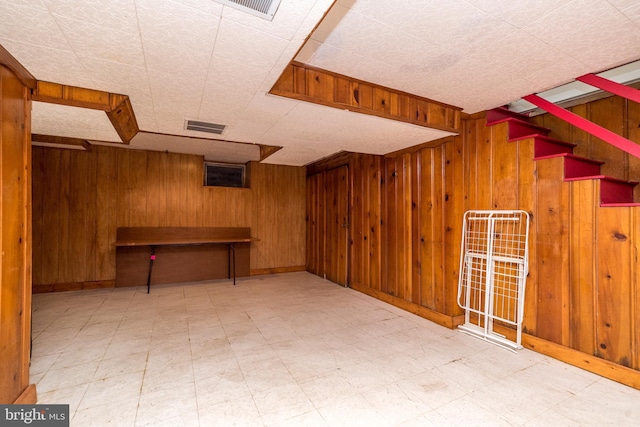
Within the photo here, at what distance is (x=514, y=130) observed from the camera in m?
2.86

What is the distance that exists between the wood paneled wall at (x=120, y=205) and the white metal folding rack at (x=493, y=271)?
13.1ft

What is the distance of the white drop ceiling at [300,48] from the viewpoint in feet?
4.69

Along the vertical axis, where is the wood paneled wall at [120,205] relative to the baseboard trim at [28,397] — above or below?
above

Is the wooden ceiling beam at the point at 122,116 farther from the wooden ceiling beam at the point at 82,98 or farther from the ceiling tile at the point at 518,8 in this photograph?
the ceiling tile at the point at 518,8

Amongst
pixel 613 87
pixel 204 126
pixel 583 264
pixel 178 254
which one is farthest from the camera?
pixel 178 254

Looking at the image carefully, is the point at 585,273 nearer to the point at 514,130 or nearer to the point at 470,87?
the point at 514,130

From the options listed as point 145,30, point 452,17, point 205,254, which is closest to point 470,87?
point 452,17

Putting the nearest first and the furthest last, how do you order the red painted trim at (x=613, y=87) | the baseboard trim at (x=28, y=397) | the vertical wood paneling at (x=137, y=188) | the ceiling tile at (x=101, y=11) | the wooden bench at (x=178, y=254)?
the ceiling tile at (x=101, y=11), the baseboard trim at (x=28, y=397), the red painted trim at (x=613, y=87), the wooden bench at (x=178, y=254), the vertical wood paneling at (x=137, y=188)

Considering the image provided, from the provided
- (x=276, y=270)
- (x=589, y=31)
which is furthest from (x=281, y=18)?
(x=276, y=270)

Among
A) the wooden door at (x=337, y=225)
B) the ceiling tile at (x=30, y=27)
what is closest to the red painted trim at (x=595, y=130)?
the wooden door at (x=337, y=225)

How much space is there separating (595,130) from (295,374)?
3.11m

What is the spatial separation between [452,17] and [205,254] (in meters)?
5.20

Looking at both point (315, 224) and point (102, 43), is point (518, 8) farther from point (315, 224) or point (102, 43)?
point (315, 224)

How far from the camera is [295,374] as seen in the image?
2219 mm
